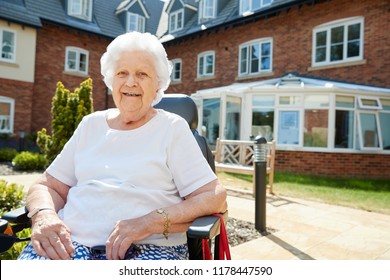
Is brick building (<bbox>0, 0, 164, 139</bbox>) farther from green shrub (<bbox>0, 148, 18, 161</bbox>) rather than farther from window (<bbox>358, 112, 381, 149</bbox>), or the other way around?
window (<bbox>358, 112, 381, 149</bbox>)

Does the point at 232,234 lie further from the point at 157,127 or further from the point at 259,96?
the point at 259,96

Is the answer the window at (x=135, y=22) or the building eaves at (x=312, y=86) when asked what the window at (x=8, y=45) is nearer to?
the window at (x=135, y=22)

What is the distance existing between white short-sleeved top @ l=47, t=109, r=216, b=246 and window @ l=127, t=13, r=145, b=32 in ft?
57.7

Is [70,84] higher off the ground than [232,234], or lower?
higher

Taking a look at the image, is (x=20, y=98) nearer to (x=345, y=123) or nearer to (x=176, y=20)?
(x=176, y=20)

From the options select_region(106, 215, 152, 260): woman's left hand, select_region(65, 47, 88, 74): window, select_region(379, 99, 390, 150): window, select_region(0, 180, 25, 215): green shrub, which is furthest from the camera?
select_region(65, 47, 88, 74): window

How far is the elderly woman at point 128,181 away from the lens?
1.55 m

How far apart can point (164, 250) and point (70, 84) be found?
50.8ft

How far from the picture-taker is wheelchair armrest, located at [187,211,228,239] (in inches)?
53.7

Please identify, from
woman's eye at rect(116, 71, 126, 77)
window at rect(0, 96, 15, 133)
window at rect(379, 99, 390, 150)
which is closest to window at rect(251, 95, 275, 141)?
window at rect(379, 99, 390, 150)

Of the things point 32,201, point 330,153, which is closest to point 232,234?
point 32,201

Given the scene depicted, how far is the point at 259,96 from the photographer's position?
34.9ft

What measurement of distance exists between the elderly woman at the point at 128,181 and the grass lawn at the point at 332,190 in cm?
452

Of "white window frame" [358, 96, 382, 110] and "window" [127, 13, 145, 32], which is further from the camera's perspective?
"window" [127, 13, 145, 32]
